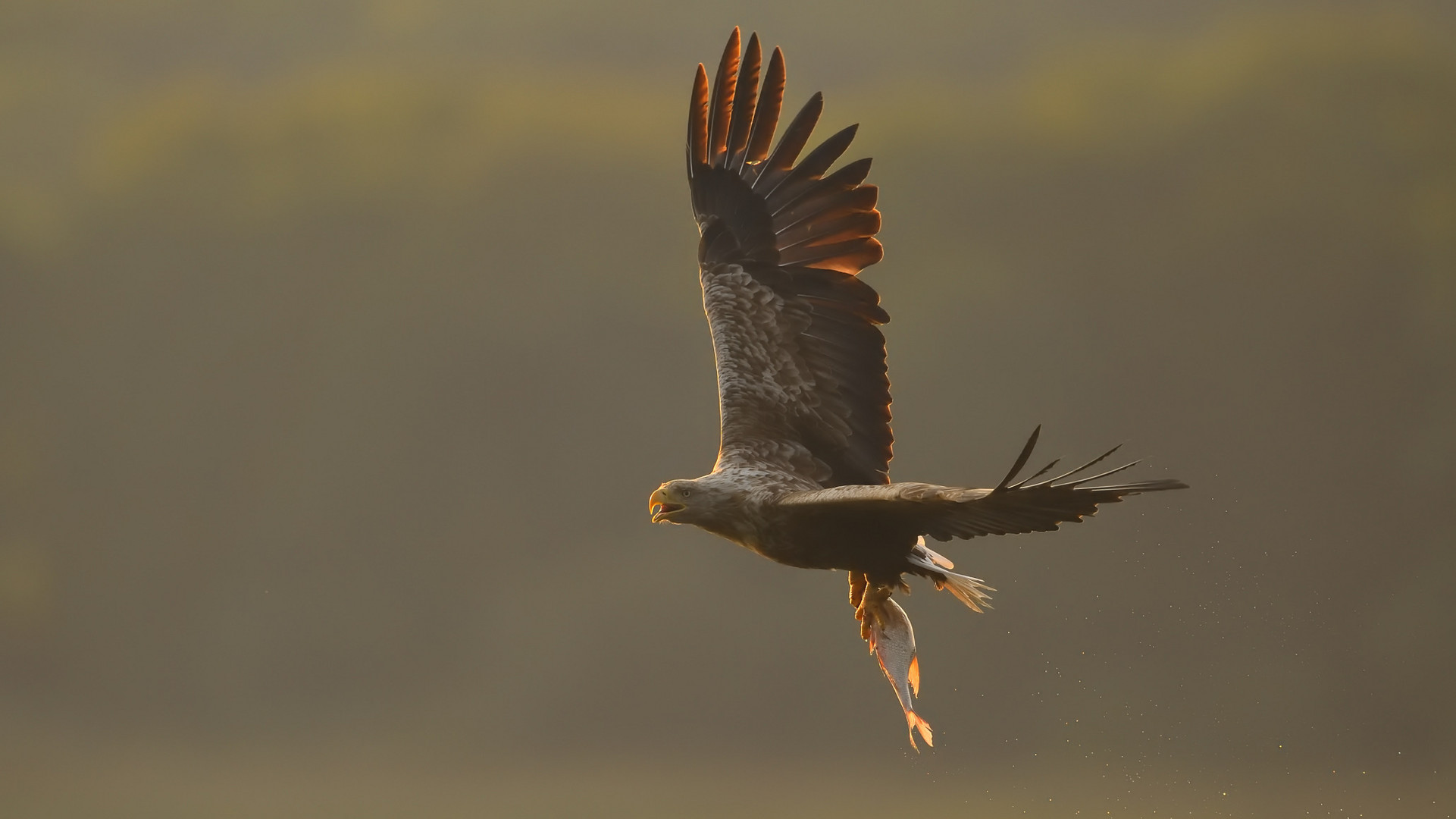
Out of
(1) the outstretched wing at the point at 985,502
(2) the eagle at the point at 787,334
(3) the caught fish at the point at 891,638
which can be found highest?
(2) the eagle at the point at 787,334

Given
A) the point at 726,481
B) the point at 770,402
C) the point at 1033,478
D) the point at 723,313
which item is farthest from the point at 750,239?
the point at 1033,478

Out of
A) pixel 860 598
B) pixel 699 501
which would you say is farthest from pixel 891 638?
pixel 699 501

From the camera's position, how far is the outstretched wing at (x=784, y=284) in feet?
22.8

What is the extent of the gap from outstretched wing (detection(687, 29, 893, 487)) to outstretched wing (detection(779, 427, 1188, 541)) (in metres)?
1.07

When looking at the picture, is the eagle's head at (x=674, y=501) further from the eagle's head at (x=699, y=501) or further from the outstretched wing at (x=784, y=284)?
the outstretched wing at (x=784, y=284)

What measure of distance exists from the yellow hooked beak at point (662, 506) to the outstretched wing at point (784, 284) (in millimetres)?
449

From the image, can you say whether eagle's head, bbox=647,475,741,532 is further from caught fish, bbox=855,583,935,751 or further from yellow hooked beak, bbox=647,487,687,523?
caught fish, bbox=855,583,935,751

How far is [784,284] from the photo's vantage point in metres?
7.11

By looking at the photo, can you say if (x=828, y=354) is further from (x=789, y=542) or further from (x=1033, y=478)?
(x=1033, y=478)

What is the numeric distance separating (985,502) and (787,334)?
225 cm

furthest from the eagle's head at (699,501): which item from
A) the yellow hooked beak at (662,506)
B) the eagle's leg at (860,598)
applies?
the eagle's leg at (860,598)

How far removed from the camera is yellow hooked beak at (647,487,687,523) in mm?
6375

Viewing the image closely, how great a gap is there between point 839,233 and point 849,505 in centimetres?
195

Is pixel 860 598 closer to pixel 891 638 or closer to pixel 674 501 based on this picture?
pixel 891 638
